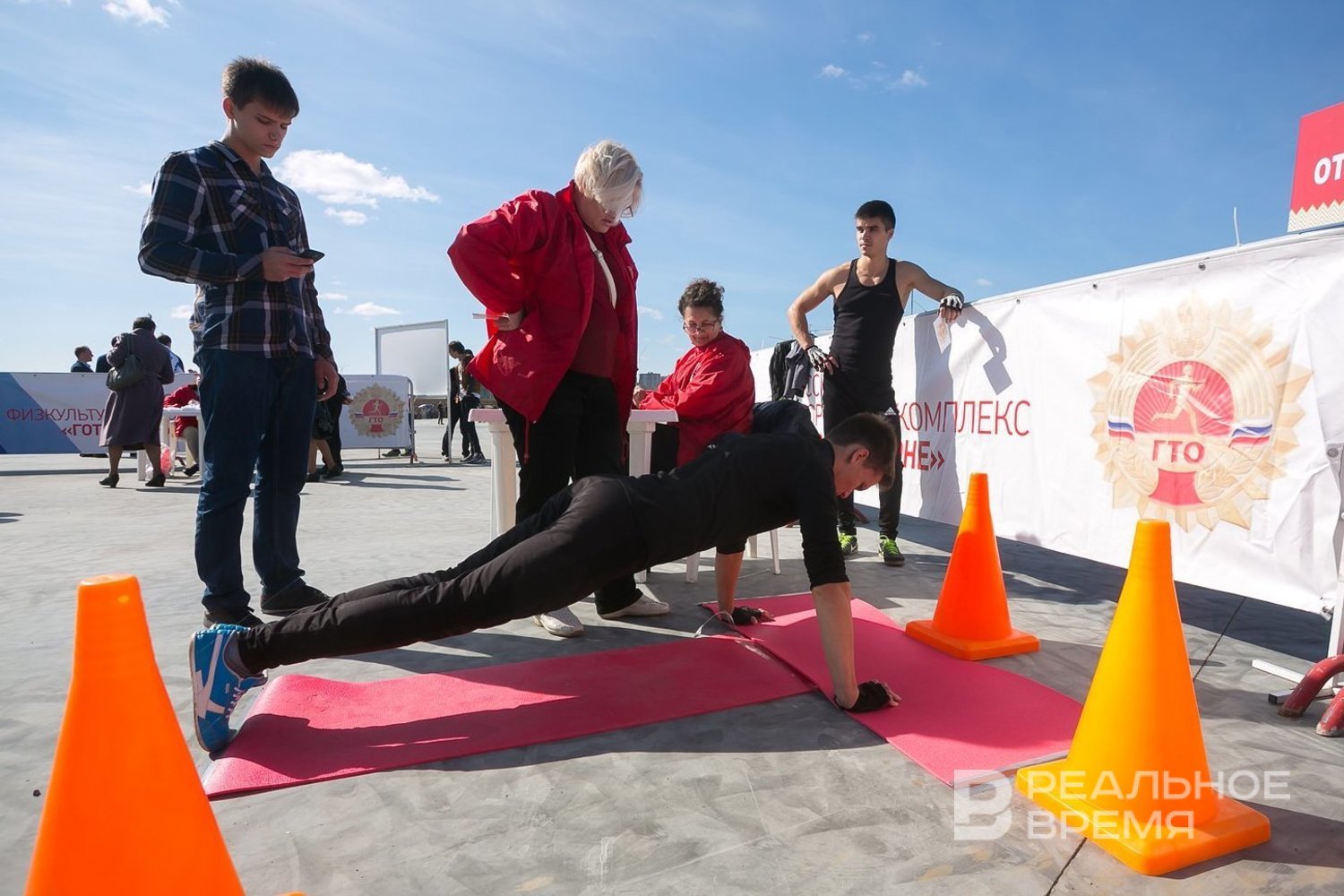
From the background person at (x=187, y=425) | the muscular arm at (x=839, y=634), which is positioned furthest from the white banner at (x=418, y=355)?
the muscular arm at (x=839, y=634)

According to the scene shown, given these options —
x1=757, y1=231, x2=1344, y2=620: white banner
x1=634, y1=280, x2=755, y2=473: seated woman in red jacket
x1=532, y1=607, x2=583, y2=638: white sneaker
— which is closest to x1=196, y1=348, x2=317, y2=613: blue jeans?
x1=532, y1=607, x2=583, y2=638: white sneaker

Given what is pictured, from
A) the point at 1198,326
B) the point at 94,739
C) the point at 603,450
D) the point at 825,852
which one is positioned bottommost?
the point at 825,852

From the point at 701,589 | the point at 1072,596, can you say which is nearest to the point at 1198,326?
the point at 1072,596

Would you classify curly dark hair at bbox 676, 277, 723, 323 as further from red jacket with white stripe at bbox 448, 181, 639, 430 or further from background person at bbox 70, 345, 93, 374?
background person at bbox 70, 345, 93, 374


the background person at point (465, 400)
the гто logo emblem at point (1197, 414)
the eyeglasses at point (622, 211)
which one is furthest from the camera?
the background person at point (465, 400)

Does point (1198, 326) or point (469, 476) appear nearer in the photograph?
point (1198, 326)

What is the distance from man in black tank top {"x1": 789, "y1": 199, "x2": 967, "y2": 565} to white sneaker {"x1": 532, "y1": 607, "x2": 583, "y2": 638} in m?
2.07

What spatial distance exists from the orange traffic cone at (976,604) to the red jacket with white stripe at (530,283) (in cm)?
176

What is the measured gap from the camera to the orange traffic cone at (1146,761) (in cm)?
158

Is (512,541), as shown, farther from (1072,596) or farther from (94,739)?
(1072,596)

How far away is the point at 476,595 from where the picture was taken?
82.5 inches

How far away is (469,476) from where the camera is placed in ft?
34.9

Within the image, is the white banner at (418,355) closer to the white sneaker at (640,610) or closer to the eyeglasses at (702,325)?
the eyeglasses at (702,325)

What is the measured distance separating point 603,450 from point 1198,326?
99.1 inches
